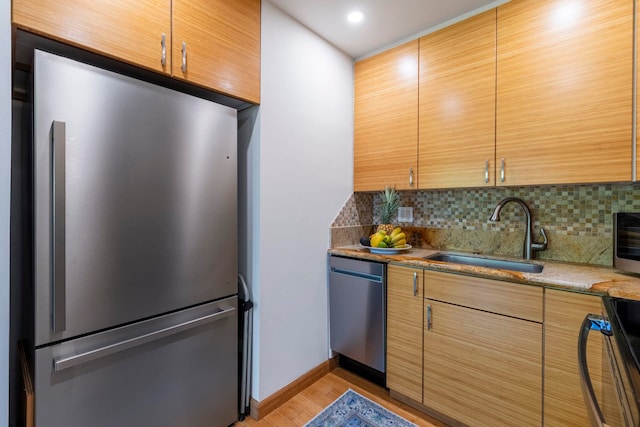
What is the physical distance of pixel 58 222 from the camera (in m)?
0.95

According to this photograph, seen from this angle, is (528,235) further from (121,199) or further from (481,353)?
(121,199)

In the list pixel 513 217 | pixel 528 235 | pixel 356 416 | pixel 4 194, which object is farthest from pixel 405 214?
pixel 4 194

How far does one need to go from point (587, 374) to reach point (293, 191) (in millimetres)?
1465

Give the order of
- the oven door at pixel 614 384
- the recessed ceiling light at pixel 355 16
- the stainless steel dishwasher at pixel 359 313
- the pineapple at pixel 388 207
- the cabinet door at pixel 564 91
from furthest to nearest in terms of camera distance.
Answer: the pineapple at pixel 388 207 → the stainless steel dishwasher at pixel 359 313 → the recessed ceiling light at pixel 355 16 → the cabinet door at pixel 564 91 → the oven door at pixel 614 384

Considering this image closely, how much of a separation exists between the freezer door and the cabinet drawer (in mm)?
1082

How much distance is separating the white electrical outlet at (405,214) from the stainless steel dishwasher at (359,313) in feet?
2.26

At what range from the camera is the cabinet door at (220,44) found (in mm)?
1287

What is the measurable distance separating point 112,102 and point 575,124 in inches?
79.1

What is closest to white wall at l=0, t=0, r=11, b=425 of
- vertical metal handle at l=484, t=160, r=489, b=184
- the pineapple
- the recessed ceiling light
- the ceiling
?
the ceiling

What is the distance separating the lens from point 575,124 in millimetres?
1385

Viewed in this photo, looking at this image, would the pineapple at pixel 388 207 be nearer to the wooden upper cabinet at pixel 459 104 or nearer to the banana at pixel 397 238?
the banana at pixel 397 238

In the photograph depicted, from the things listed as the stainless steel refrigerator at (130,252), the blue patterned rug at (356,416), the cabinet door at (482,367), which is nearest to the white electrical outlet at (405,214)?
the cabinet door at (482,367)

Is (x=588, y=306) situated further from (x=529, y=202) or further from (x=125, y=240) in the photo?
(x=125, y=240)

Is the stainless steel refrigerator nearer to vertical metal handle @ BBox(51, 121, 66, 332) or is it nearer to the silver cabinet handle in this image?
vertical metal handle @ BBox(51, 121, 66, 332)
